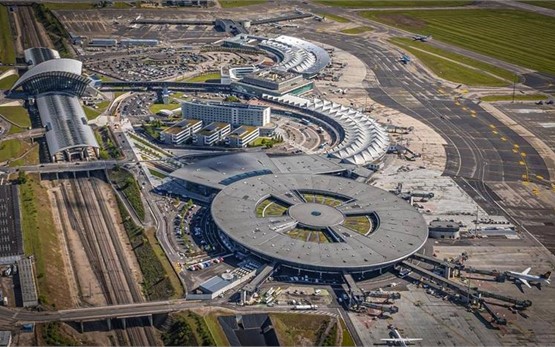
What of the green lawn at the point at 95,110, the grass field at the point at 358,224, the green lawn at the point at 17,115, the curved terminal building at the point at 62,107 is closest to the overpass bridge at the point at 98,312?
the grass field at the point at 358,224

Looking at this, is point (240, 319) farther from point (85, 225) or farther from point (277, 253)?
point (85, 225)

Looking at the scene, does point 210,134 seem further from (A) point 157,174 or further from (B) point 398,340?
(B) point 398,340

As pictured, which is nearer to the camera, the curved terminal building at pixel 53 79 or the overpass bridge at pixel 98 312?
the overpass bridge at pixel 98 312

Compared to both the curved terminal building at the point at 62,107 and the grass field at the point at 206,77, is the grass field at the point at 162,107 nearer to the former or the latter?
the curved terminal building at the point at 62,107

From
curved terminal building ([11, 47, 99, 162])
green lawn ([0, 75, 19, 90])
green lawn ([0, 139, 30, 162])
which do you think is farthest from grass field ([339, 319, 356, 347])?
green lawn ([0, 75, 19, 90])

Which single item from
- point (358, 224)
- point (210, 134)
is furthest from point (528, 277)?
point (210, 134)

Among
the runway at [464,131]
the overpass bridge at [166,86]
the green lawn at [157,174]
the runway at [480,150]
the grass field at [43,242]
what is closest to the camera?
the grass field at [43,242]

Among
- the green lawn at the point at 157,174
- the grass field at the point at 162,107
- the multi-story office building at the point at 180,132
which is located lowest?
the grass field at the point at 162,107
